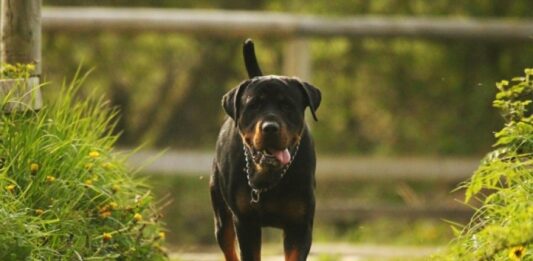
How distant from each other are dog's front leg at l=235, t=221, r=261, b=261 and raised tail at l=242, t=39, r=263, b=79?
815 millimetres

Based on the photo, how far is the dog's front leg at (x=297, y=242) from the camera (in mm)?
5996

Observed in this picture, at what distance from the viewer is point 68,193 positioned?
616 centimetres

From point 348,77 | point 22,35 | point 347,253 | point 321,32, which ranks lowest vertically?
point 347,253

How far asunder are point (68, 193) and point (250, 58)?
1.05 m

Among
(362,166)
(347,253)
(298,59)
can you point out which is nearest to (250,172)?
(347,253)

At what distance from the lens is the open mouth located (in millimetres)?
5812

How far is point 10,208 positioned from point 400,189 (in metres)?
5.89

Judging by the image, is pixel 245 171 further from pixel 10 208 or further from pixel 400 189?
pixel 400 189

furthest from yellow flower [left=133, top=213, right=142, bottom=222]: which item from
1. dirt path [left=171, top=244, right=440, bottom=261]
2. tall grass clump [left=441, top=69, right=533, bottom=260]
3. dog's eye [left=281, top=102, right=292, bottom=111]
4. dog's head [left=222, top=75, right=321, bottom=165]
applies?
dirt path [left=171, top=244, right=440, bottom=261]

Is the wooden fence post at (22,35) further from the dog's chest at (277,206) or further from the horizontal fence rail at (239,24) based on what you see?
the horizontal fence rail at (239,24)

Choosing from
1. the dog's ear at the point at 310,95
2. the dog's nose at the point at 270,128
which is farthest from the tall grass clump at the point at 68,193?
the dog's ear at the point at 310,95

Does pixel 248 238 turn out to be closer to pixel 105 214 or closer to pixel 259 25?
pixel 105 214

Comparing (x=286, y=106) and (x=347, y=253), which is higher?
(x=286, y=106)

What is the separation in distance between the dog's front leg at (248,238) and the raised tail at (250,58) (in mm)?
815
